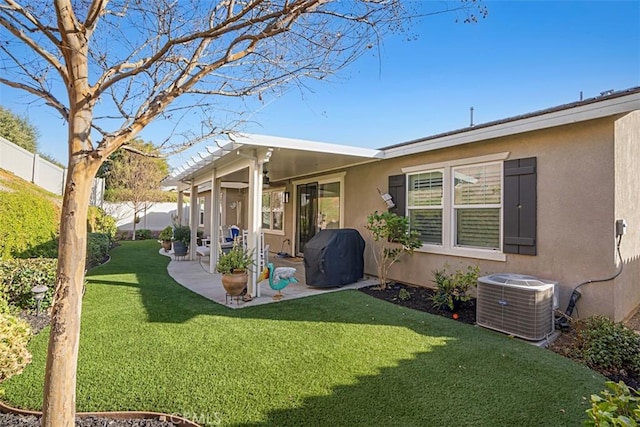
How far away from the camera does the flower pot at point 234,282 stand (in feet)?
19.3

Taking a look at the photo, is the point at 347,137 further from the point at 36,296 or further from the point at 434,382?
the point at 36,296

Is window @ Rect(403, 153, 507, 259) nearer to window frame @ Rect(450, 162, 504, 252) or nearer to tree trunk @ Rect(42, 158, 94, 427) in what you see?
window frame @ Rect(450, 162, 504, 252)

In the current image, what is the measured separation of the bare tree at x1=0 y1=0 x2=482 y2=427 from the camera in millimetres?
1820

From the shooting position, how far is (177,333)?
441cm

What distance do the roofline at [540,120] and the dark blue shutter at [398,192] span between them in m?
0.64

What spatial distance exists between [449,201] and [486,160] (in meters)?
1.01

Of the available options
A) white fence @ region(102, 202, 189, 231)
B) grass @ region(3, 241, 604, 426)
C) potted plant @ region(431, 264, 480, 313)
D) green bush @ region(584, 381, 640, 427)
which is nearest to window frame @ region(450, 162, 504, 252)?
potted plant @ region(431, 264, 480, 313)

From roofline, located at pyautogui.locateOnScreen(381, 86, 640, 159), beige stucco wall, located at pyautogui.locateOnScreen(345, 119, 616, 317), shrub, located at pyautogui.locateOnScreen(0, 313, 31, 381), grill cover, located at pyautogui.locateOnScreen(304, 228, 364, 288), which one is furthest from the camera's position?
grill cover, located at pyautogui.locateOnScreen(304, 228, 364, 288)

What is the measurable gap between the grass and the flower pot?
1.91 ft

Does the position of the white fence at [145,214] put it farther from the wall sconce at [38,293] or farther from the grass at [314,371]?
the grass at [314,371]

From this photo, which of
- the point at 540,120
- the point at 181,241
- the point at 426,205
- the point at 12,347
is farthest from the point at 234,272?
the point at 181,241

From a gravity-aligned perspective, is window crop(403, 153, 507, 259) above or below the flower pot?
above

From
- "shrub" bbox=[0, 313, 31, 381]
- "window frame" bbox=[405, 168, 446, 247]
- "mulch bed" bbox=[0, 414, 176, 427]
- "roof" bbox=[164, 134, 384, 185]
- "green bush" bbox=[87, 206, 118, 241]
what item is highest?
"roof" bbox=[164, 134, 384, 185]

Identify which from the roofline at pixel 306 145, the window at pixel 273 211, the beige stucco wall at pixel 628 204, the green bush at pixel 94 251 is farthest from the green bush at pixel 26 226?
the beige stucco wall at pixel 628 204
